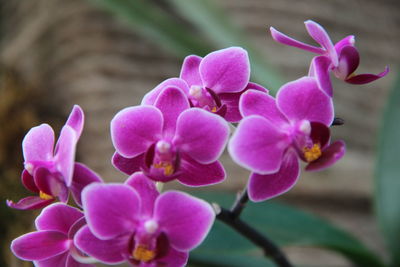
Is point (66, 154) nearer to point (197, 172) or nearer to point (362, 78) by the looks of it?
point (197, 172)

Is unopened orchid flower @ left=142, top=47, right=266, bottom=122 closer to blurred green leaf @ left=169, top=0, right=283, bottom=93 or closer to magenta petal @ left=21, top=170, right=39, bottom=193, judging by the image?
magenta petal @ left=21, top=170, right=39, bottom=193

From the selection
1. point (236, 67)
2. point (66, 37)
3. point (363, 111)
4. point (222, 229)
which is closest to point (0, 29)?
point (66, 37)

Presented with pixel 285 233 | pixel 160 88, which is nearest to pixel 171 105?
pixel 160 88

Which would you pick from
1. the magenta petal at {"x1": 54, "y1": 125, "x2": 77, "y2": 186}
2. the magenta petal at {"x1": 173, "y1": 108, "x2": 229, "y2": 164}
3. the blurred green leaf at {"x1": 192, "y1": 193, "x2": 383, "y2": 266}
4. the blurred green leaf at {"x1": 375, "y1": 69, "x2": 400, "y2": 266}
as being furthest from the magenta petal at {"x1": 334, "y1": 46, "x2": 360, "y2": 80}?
the blurred green leaf at {"x1": 375, "y1": 69, "x2": 400, "y2": 266}

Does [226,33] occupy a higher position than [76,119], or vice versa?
[76,119]

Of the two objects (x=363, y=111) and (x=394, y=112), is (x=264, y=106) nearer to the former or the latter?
(x=394, y=112)
